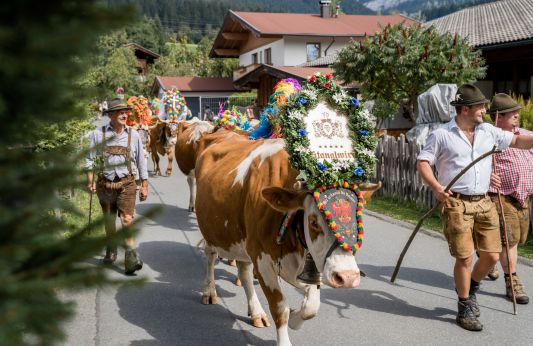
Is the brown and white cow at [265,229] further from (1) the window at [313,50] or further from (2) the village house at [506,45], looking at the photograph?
(1) the window at [313,50]

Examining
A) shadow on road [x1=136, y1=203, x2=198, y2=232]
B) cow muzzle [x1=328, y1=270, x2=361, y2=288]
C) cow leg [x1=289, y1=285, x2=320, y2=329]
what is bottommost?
shadow on road [x1=136, y1=203, x2=198, y2=232]

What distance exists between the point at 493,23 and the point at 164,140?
566 inches

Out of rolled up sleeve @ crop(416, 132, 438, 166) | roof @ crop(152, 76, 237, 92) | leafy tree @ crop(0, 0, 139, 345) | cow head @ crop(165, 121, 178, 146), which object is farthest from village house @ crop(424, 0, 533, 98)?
roof @ crop(152, 76, 237, 92)

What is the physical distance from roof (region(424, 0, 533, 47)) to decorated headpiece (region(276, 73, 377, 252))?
42.7ft

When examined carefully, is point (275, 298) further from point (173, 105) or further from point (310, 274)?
point (173, 105)

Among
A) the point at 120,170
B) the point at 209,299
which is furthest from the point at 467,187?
the point at 120,170

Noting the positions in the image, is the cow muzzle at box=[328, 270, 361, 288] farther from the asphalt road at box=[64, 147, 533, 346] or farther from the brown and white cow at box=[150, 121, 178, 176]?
the brown and white cow at box=[150, 121, 178, 176]

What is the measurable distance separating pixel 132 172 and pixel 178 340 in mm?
2707

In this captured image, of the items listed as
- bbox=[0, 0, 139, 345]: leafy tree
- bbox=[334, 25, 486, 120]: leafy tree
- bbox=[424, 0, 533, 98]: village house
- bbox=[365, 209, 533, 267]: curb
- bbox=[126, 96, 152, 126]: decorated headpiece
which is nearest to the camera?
bbox=[0, 0, 139, 345]: leafy tree

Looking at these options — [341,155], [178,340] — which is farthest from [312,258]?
[178,340]

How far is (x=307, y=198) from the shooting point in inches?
147

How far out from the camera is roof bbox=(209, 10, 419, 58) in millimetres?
37906

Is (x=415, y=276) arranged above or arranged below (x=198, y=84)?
below

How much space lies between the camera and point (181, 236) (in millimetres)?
8656
